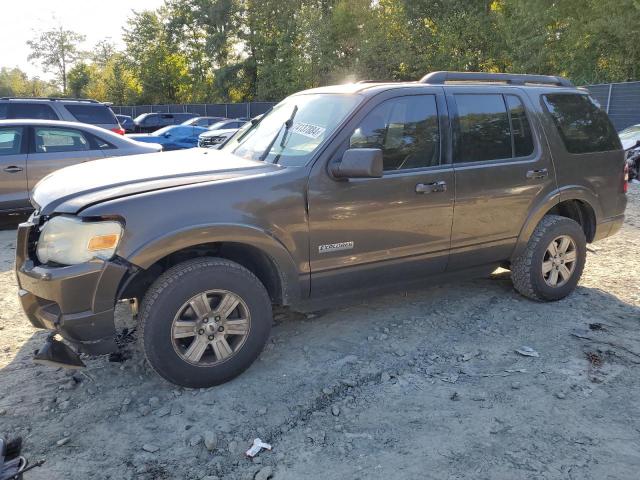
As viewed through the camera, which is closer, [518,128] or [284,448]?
[284,448]

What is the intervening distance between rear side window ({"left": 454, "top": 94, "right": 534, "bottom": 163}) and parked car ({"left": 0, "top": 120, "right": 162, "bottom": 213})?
213 inches

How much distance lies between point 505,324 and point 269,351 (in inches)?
77.8

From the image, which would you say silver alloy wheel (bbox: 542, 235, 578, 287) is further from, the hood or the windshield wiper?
the hood

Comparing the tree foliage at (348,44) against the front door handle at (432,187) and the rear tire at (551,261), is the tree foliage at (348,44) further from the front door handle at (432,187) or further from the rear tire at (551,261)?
the front door handle at (432,187)

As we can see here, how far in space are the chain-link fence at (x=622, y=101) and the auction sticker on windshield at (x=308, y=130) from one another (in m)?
16.3

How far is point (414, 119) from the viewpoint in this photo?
3.94 metres

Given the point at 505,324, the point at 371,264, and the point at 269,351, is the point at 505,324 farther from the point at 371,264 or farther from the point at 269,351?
the point at 269,351

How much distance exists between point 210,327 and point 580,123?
12.5 ft

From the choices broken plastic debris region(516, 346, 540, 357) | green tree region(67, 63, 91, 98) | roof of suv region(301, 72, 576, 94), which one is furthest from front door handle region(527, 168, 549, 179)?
green tree region(67, 63, 91, 98)

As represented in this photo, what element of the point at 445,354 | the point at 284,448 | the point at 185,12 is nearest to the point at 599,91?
the point at 445,354

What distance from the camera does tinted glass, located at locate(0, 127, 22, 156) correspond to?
718 centimetres

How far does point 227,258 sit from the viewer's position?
355 cm

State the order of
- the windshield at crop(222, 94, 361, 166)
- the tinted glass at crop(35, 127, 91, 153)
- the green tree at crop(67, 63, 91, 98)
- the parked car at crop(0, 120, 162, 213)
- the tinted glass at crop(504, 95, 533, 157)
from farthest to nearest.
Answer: the green tree at crop(67, 63, 91, 98), the tinted glass at crop(35, 127, 91, 153), the parked car at crop(0, 120, 162, 213), the tinted glass at crop(504, 95, 533, 157), the windshield at crop(222, 94, 361, 166)

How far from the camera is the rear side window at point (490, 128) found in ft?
13.5
